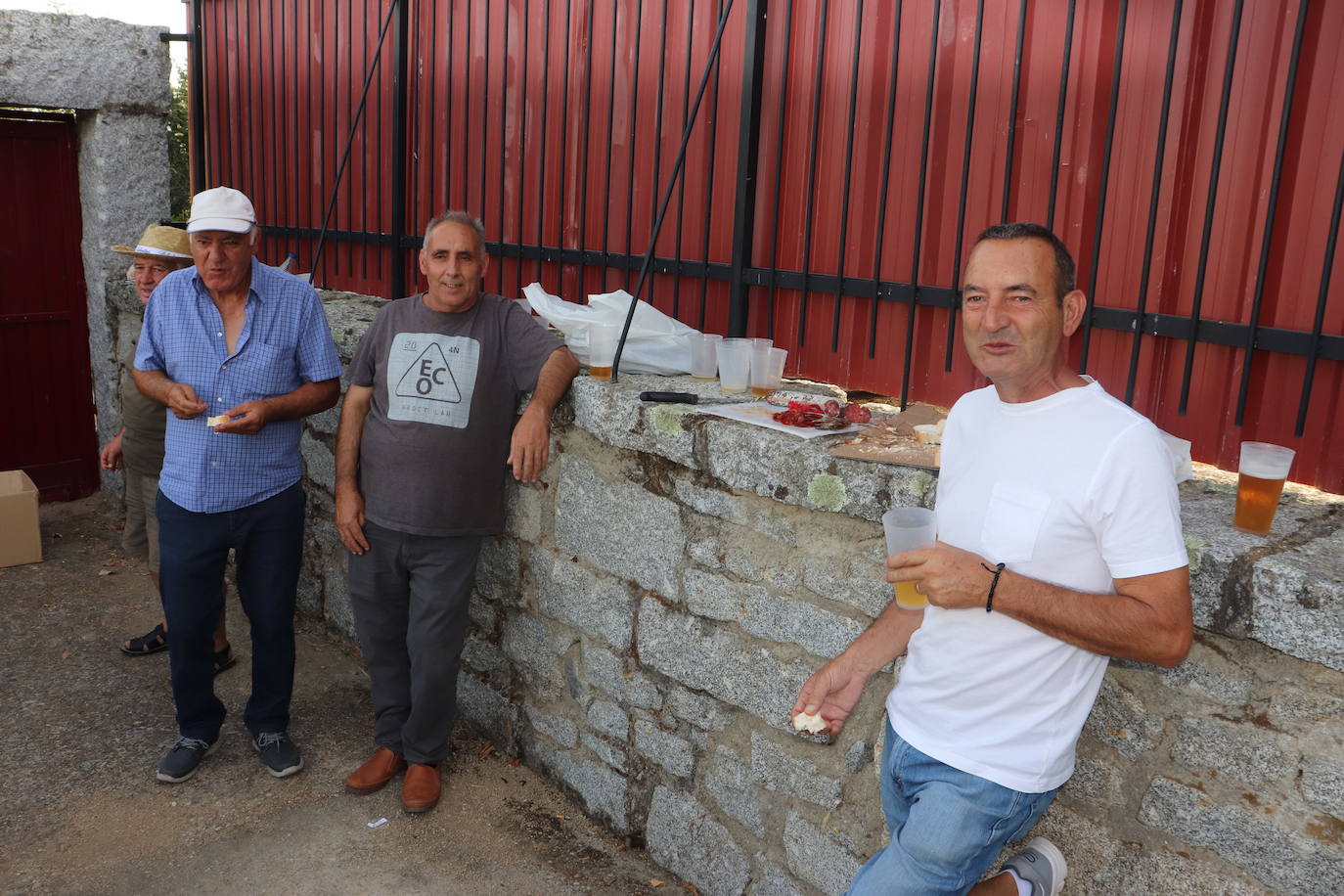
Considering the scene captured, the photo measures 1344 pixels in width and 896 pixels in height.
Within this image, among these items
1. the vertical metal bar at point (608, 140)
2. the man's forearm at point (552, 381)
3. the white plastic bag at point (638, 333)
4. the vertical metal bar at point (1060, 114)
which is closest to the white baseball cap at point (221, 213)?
the white plastic bag at point (638, 333)

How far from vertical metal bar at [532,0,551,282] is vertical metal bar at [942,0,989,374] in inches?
73.2

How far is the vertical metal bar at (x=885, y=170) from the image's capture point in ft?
10.2

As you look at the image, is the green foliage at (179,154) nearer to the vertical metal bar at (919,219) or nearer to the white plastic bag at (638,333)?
the white plastic bag at (638,333)

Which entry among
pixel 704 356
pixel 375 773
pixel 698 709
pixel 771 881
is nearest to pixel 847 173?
pixel 704 356

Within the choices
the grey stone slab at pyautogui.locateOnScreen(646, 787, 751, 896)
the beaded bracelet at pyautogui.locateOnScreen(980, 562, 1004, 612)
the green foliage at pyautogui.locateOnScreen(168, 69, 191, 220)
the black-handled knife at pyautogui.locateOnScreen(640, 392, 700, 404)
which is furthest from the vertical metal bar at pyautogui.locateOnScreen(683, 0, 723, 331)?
the green foliage at pyautogui.locateOnScreen(168, 69, 191, 220)

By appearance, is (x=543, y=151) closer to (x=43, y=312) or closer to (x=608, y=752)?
(x=608, y=752)

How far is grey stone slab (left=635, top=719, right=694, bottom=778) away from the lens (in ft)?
10.7

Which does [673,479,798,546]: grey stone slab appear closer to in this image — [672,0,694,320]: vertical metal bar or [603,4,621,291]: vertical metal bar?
[672,0,694,320]: vertical metal bar

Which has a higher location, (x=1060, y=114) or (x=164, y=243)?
(x=1060, y=114)

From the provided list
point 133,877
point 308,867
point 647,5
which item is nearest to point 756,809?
point 308,867

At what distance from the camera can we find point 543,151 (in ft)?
14.4

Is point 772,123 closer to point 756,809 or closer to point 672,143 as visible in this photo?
point 672,143

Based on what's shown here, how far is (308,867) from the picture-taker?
3.34 metres

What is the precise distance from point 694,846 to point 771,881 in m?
0.32
